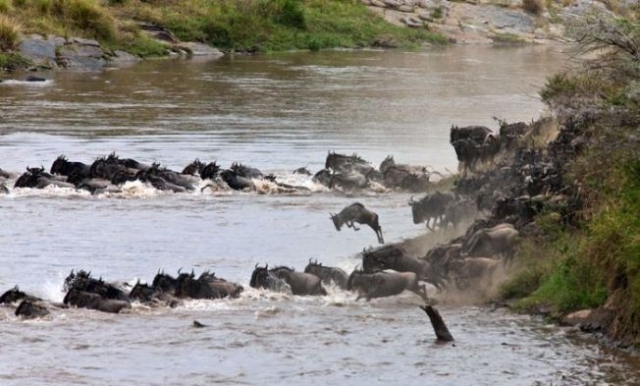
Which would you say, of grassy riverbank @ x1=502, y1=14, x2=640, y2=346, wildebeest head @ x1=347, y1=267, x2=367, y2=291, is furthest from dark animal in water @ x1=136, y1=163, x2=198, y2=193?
grassy riverbank @ x1=502, y1=14, x2=640, y2=346

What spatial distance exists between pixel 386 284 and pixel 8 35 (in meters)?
36.3

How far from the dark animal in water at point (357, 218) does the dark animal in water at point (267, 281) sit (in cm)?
358

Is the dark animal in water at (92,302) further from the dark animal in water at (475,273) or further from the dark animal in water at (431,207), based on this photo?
the dark animal in water at (431,207)

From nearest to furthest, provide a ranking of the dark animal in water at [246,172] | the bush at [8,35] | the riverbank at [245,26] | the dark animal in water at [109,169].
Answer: the dark animal in water at [109,169] → the dark animal in water at [246,172] → the bush at [8,35] → the riverbank at [245,26]

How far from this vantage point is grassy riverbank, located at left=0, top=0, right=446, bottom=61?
182 feet

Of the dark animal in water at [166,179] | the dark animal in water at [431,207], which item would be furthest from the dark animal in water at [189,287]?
the dark animal in water at [166,179]

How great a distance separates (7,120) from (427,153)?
440 inches

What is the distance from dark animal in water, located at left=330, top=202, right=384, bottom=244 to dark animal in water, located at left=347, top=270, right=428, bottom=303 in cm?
382

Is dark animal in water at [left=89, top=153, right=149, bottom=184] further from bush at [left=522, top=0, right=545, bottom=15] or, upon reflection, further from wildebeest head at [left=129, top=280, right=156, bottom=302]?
bush at [left=522, top=0, right=545, bottom=15]

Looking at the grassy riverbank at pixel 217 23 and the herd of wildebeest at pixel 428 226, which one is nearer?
the herd of wildebeest at pixel 428 226

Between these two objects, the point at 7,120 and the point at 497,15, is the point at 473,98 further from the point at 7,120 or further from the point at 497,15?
the point at 497,15

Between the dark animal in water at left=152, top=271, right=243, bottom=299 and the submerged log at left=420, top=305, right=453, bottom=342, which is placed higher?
the submerged log at left=420, top=305, right=453, bottom=342

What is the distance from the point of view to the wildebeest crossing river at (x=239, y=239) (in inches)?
558

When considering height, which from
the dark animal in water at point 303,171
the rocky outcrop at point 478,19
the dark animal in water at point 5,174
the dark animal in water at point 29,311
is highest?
the rocky outcrop at point 478,19
